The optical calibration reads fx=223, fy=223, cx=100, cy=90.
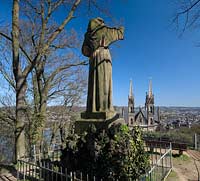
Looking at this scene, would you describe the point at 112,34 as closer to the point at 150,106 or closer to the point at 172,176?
the point at 172,176

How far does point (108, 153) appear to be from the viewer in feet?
17.5

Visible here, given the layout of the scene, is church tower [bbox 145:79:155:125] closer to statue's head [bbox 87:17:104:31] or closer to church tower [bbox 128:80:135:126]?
church tower [bbox 128:80:135:126]

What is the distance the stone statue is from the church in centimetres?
4470

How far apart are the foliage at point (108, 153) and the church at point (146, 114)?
45.3m

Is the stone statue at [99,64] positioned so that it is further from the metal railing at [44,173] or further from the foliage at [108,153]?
the metal railing at [44,173]

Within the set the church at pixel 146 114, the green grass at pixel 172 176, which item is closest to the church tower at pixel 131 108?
A: the church at pixel 146 114

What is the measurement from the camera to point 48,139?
16641 millimetres

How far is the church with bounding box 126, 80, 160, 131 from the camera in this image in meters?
51.3

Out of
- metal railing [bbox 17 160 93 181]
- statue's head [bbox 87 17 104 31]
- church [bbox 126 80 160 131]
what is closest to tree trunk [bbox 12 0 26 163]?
metal railing [bbox 17 160 93 181]

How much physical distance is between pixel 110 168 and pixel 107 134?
827mm

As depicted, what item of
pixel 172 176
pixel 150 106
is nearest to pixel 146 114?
pixel 150 106

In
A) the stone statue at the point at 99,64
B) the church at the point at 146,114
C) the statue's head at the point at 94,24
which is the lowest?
the church at the point at 146,114

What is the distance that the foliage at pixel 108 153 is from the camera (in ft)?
16.9

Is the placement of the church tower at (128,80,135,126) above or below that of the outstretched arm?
below
